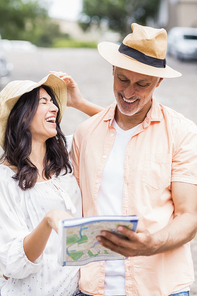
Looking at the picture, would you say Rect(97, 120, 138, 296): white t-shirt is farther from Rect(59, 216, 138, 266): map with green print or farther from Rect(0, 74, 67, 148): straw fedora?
Rect(0, 74, 67, 148): straw fedora

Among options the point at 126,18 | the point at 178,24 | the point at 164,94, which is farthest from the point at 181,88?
the point at 126,18

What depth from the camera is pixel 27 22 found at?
48750mm

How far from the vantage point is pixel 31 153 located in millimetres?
2736

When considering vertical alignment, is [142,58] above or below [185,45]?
above

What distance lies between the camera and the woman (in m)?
2.31

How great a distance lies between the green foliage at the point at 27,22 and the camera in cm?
3698

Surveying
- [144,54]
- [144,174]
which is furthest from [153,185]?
[144,54]

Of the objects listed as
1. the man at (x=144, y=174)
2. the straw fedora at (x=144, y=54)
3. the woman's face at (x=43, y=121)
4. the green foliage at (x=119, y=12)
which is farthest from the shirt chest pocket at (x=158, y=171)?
the green foliage at (x=119, y=12)

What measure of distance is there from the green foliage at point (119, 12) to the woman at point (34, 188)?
39394mm

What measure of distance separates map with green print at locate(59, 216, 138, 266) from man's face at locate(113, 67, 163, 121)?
0.92 meters

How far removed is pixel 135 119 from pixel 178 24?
110 feet

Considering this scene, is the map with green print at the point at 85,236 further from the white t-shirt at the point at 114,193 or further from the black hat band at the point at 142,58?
the black hat band at the point at 142,58

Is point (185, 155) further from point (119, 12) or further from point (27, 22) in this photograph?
point (27, 22)

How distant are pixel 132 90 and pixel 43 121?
2.00ft
